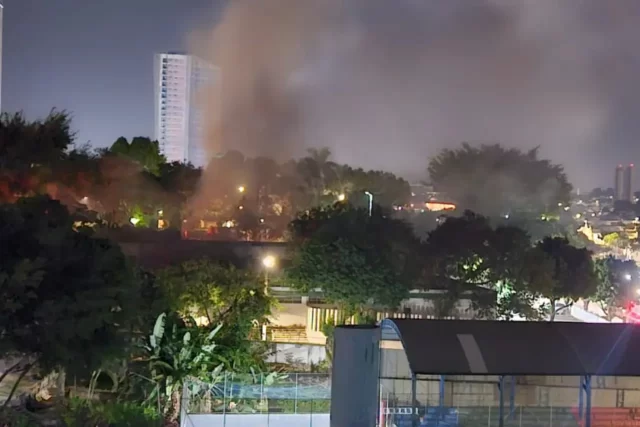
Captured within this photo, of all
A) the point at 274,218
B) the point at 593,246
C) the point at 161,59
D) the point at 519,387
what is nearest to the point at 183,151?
the point at 161,59

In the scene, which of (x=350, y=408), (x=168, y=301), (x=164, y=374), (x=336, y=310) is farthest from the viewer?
(x=336, y=310)

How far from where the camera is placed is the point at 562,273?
674 inches

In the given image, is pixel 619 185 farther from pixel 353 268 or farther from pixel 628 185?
pixel 353 268

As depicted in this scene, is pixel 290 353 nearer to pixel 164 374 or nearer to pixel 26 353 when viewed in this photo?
pixel 164 374

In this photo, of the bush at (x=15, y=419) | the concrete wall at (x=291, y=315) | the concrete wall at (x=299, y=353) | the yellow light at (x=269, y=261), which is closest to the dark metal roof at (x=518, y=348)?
the bush at (x=15, y=419)

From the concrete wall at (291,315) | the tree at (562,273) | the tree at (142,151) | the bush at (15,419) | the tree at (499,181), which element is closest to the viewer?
the bush at (15,419)

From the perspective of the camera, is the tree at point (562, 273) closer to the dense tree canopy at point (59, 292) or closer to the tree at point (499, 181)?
the dense tree canopy at point (59, 292)

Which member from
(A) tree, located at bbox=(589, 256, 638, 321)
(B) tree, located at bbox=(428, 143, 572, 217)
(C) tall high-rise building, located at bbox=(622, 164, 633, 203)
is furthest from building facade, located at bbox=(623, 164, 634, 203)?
(A) tree, located at bbox=(589, 256, 638, 321)

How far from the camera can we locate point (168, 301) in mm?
12000

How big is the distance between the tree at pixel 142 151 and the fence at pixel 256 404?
1940 centimetres

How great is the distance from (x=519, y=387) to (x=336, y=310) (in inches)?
266

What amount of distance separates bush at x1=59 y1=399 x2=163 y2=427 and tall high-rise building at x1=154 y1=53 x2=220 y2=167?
4497cm

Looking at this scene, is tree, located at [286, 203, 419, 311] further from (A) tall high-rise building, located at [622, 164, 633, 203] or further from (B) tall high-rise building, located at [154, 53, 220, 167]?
(A) tall high-rise building, located at [622, 164, 633, 203]

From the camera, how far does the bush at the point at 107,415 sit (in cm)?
850
